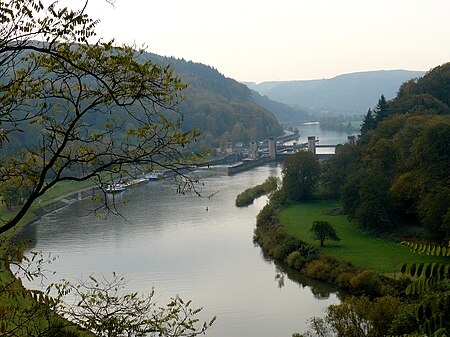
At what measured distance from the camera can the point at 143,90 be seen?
276cm

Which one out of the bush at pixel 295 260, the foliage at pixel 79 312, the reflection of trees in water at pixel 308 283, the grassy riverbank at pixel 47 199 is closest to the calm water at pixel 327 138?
the grassy riverbank at pixel 47 199

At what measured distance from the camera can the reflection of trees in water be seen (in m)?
13.4

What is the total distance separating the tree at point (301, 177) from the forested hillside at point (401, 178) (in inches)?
25.9

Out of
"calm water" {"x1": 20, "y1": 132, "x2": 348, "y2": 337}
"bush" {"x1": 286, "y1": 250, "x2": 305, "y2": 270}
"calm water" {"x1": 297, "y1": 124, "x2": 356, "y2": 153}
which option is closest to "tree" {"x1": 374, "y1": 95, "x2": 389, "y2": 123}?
"calm water" {"x1": 20, "y1": 132, "x2": 348, "y2": 337}

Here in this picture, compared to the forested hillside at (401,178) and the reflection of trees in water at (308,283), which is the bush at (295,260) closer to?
the reflection of trees in water at (308,283)

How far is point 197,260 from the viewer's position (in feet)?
52.3

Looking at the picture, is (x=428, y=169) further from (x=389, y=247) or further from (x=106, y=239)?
(x=106, y=239)

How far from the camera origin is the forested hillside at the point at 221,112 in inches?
2233

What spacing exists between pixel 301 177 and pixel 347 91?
150 meters

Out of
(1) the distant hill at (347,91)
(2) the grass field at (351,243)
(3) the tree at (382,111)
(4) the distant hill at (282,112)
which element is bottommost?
(2) the grass field at (351,243)

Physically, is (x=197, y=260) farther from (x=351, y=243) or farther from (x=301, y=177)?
(x=301, y=177)

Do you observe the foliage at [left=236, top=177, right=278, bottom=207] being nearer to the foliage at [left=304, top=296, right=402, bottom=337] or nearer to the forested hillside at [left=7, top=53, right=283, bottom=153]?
the foliage at [left=304, top=296, right=402, bottom=337]

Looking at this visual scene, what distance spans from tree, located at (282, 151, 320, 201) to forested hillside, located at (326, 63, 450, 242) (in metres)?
0.66

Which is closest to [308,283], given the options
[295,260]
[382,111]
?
[295,260]
